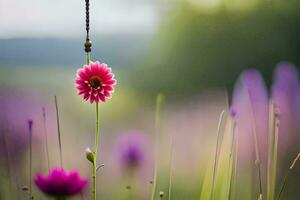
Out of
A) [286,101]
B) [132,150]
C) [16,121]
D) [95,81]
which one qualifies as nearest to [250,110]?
[286,101]

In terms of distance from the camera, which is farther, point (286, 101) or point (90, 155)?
point (286, 101)

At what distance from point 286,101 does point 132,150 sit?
0.51 m

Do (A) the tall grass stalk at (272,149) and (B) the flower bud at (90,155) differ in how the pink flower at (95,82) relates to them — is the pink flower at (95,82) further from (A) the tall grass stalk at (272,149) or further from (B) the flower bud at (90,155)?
(A) the tall grass stalk at (272,149)

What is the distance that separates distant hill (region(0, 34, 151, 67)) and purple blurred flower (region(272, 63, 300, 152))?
18.1 inches

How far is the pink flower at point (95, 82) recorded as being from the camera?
143 centimetres

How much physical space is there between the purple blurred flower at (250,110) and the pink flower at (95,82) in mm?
390

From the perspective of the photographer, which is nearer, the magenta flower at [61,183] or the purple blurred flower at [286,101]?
the magenta flower at [61,183]

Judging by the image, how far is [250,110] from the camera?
1.50 m

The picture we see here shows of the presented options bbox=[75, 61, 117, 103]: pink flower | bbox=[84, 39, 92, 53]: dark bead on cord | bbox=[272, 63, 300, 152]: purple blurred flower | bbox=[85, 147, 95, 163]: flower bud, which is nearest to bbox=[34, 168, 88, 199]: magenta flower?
bbox=[85, 147, 95, 163]: flower bud

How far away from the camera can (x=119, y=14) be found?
148 centimetres

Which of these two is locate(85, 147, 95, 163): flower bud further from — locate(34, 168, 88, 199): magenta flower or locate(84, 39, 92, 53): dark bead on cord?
locate(84, 39, 92, 53): dark bead on cord

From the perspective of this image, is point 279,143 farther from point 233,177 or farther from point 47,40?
point 47,40

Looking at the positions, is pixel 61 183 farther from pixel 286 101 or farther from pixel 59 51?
pixel 286 101

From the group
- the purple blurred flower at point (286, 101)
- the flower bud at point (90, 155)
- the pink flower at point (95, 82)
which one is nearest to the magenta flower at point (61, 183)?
the flower bud at point (90, 155)
